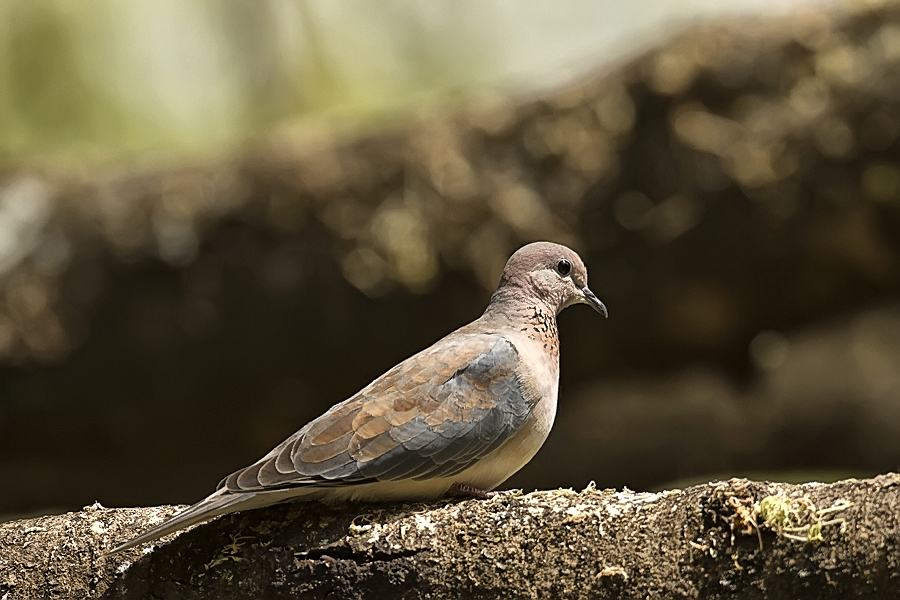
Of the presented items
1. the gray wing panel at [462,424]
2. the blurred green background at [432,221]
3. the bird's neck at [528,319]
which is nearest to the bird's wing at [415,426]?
the gray wing panel at [462,424]

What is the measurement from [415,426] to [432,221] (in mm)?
2902

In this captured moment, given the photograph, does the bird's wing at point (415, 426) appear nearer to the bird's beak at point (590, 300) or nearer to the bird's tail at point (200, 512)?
the bird's tail at point (200, 512)

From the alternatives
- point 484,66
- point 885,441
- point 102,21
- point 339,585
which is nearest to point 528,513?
point 339,585

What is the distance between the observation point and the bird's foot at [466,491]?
2381 millimetres

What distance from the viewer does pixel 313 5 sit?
221 inches

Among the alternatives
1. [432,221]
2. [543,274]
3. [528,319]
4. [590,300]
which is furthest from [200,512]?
[432,221]

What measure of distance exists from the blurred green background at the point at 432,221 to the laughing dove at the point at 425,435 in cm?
258

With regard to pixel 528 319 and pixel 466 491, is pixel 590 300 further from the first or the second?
pixel 466 491

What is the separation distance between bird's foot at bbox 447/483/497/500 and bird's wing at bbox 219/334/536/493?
0.08 m

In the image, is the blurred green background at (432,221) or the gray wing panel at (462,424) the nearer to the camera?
the gray wing panel at (462,424)

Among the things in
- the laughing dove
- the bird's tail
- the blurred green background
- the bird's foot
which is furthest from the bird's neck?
the blurred green background

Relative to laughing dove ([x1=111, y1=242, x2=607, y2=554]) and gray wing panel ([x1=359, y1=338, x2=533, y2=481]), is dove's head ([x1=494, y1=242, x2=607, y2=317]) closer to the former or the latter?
laughing dove ([x1=111, y1=242, x2=607, y2=554])

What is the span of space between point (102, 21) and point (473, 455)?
411 cm

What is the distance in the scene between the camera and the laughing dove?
2182 millimetres
